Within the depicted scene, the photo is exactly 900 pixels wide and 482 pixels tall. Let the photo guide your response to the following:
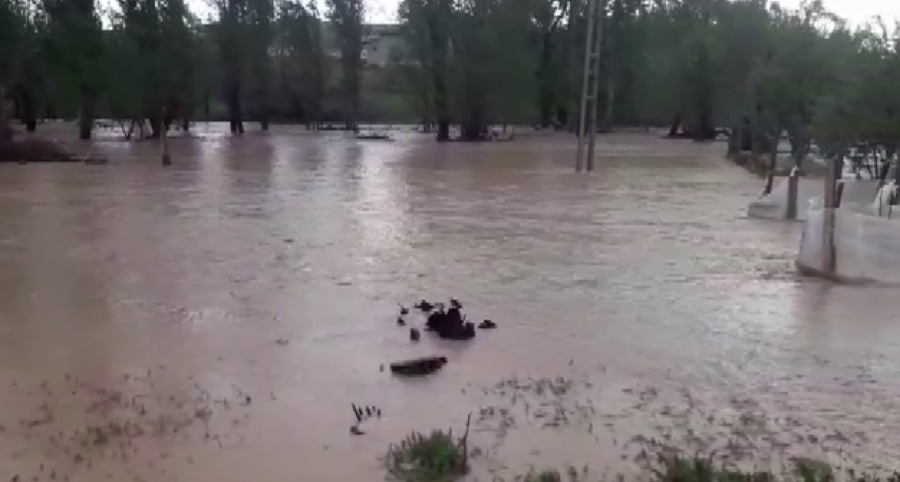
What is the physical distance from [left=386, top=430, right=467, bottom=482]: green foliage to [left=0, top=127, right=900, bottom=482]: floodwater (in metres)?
0.11

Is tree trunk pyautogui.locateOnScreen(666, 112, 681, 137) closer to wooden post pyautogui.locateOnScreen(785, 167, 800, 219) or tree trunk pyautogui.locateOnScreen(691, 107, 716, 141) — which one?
tree trunk pyautogui.locateOnScreen(691, 107, 716, 141)

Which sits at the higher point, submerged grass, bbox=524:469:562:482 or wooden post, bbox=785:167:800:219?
wooden post, bbox=785:167:800:219

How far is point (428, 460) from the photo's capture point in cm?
529

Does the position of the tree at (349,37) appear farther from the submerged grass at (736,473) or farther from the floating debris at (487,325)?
the submerged grass at (736,473)

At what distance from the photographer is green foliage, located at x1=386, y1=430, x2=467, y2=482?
204 inches

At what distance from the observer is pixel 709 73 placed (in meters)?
46.1

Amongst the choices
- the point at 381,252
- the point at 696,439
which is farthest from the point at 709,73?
the point at 696,439

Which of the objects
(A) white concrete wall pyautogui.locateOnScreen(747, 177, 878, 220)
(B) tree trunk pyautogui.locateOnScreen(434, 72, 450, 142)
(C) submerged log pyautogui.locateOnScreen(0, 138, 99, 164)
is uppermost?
(B) tree trunk pyautogui.locateOnScreen(434, 72, 450, 142)

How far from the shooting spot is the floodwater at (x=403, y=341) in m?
5.78

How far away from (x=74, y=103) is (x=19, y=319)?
3286cm

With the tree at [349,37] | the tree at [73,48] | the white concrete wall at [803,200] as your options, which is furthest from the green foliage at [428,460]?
the tree at [349,37]

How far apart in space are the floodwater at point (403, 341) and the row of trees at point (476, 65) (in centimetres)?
1025

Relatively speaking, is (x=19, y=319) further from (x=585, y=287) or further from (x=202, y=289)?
(x=585, y=287)

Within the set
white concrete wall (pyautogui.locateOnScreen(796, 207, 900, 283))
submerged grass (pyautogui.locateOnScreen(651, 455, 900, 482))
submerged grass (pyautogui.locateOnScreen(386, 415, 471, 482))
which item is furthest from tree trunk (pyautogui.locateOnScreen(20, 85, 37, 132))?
submerged grass (pyautogui.locateOnScreen(651, 455, 900, 482))
